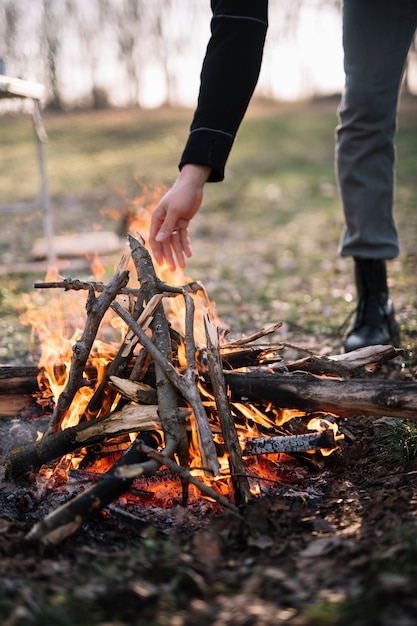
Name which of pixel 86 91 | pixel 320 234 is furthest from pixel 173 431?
pixel 86 91

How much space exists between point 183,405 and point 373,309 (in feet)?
5.20

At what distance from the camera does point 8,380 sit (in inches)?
89.7

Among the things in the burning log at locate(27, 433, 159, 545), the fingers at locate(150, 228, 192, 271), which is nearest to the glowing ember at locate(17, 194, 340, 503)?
the fingers at locate(150, 228, 192, 271)

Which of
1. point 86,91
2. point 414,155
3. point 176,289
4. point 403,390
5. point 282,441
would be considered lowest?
point 282,441

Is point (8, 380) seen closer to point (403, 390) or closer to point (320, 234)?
point (403, 390)

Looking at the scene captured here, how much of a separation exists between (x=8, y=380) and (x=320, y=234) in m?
5.59

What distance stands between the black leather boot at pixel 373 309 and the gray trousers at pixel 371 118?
8cm

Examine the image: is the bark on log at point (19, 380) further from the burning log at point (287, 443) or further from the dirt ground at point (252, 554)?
the burning log at point (287, 443)

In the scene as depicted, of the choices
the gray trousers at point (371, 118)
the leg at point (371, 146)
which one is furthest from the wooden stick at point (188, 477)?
the gray trousers at point (371, 118)

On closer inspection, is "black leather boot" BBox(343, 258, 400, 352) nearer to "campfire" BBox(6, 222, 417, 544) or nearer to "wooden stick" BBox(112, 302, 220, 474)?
"campfire" BBox(6, 222, 417, 544)

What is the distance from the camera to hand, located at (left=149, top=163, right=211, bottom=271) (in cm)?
210

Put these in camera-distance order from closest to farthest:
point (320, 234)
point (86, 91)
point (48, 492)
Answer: point (48, 492) → point (320, 234) → point (86, 91)

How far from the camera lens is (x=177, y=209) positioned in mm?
2094

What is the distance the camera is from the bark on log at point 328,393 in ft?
6.14
